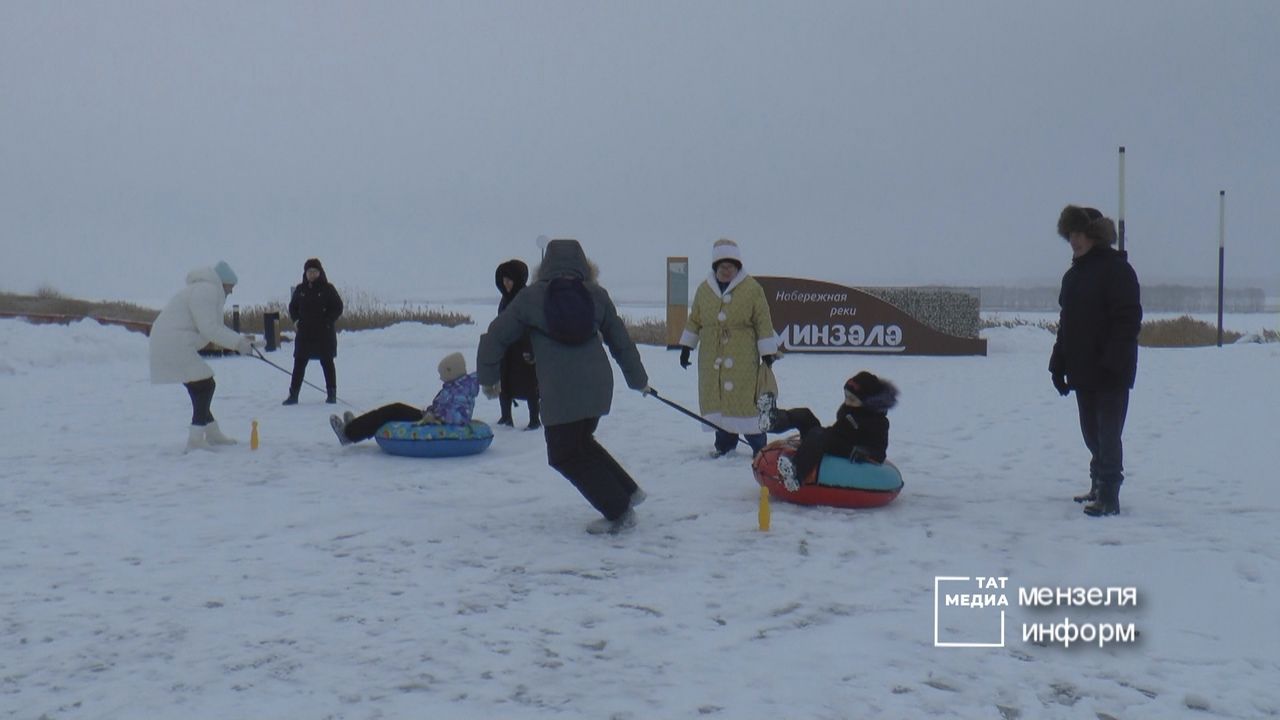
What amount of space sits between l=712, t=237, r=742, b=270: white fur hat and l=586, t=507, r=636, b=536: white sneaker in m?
3.02

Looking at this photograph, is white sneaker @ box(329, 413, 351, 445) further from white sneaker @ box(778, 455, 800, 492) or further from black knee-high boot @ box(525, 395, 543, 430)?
white sneaker @ box(778, 455, 800, 492)

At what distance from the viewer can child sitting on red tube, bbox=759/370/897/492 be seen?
275 inches

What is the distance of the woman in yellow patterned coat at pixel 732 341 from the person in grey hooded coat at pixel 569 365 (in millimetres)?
2414

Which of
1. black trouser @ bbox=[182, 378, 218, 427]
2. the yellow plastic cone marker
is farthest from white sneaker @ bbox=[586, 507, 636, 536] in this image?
black trouser @ bbox=[182, 378, 218, 427]

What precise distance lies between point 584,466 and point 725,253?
308cm

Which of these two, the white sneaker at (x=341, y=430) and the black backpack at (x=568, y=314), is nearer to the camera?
the black backpack at (x=568, y=314)

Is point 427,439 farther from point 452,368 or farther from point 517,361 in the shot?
point 517,361

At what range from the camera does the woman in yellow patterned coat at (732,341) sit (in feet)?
28.9

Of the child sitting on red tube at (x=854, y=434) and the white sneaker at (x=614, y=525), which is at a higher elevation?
the child sitting on red tube at (x=854, y=434)

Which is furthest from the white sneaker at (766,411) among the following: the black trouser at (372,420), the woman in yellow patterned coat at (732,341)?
the black trouser at (372,420)

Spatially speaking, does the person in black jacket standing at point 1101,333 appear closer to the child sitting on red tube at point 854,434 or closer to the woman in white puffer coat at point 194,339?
the child sitting on red tube at point 854,434

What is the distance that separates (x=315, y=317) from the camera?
12609 millimetres

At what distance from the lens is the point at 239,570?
5.62m

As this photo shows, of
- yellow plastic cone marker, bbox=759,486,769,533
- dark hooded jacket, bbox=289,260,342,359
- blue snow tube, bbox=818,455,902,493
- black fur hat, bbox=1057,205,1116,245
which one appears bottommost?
yellow plastic cone marker, bbox=759,486,769,533
